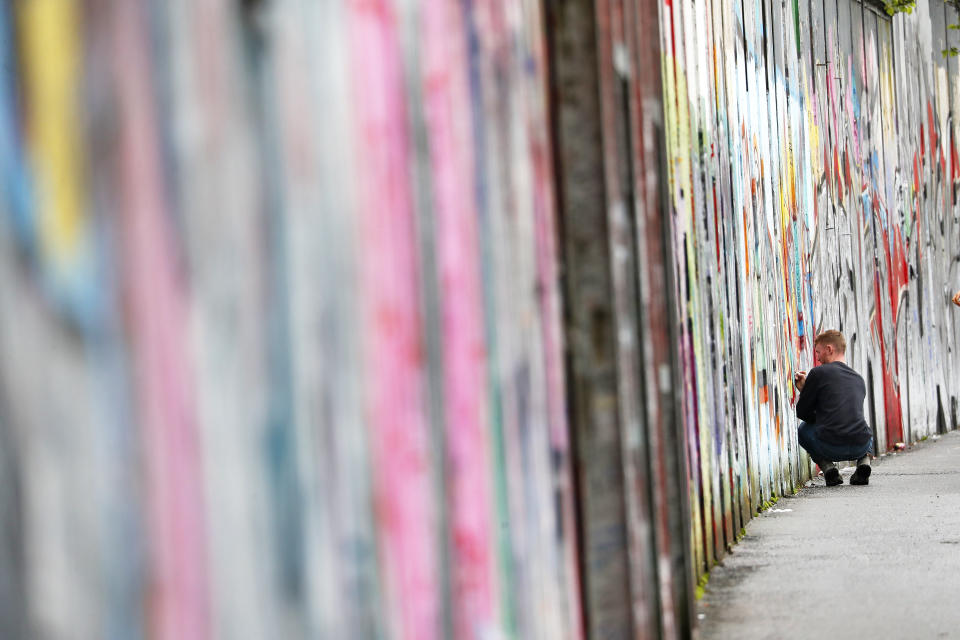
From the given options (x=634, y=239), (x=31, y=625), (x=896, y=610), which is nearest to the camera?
(x=31, y=625)

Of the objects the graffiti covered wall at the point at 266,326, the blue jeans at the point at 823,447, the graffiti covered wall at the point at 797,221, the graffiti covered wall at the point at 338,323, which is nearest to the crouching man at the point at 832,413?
the blue jeans at the point at 823,447

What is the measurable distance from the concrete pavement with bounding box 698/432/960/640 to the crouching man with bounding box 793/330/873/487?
0.39 meters

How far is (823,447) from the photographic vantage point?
31.5 ft

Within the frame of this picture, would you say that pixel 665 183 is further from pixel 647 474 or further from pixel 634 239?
pixel 647 474

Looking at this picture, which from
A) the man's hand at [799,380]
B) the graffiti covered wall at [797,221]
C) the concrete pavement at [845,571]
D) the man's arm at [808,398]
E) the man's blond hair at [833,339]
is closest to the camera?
the concrete pavement at [845,571]

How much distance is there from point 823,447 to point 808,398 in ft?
1.24

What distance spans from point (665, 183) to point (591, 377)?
1.07 metres

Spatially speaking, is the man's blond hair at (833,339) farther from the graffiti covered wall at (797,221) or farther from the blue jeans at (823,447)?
the blue jeans at (823,447)

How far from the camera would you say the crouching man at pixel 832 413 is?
371 inches

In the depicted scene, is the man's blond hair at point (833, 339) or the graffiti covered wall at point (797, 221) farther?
the man's blond hair at point (833, 339)

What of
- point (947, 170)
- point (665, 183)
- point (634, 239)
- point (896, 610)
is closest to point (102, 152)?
point (634, 239)

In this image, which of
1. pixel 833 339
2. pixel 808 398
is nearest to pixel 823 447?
pixel 808 398

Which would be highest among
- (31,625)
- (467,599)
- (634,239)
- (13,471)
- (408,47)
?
(408,47)

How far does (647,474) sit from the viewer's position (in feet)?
12.9
